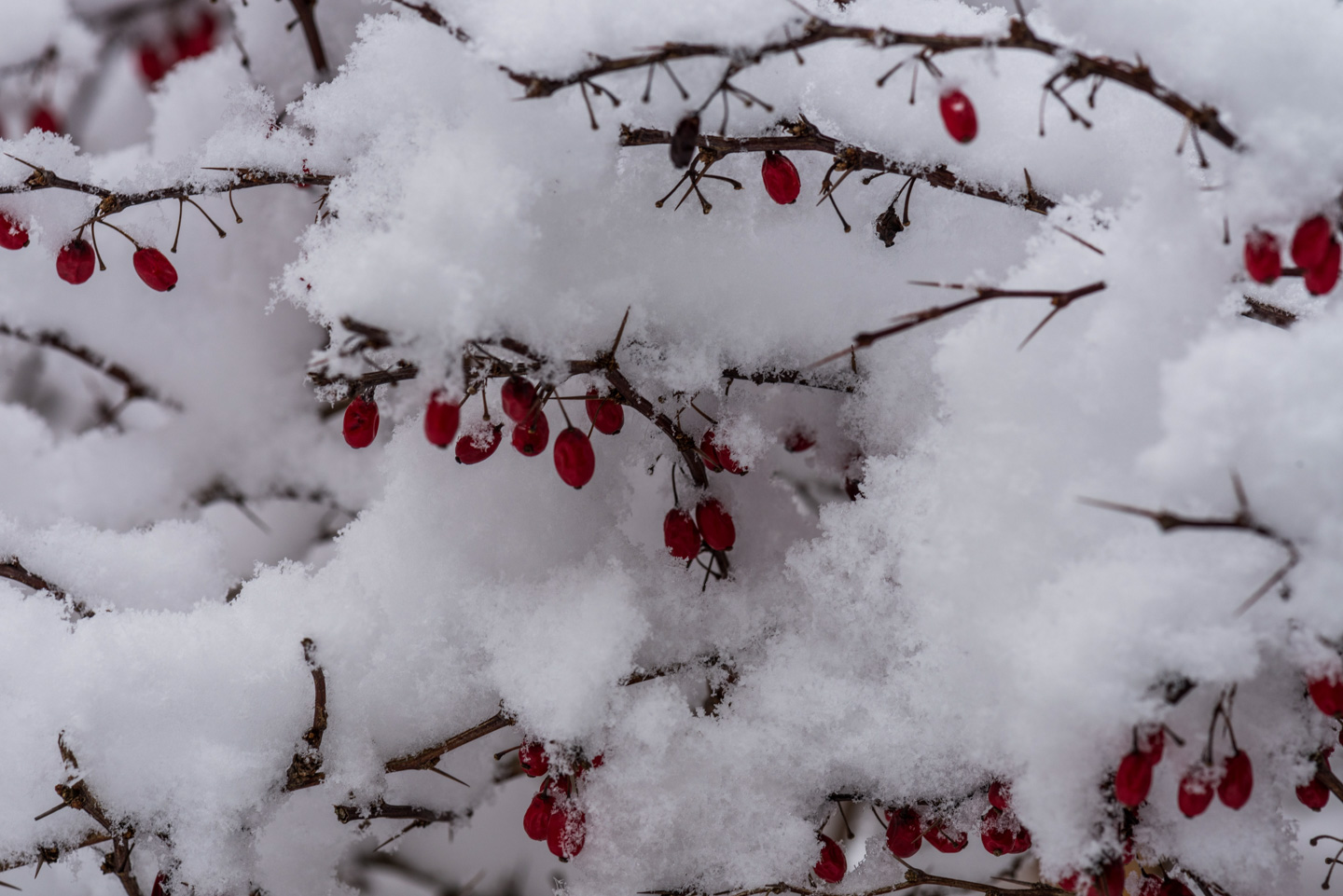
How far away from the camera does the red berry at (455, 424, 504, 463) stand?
1.24 metres

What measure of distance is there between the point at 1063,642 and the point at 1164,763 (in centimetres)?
22

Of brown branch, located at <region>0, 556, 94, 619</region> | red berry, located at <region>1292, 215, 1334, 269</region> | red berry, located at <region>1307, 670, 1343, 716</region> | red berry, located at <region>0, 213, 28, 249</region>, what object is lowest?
brown branch, located at <region>0, 556, 94, 619</region>

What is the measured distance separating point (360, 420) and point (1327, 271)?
3.85ft

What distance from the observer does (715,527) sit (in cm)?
138

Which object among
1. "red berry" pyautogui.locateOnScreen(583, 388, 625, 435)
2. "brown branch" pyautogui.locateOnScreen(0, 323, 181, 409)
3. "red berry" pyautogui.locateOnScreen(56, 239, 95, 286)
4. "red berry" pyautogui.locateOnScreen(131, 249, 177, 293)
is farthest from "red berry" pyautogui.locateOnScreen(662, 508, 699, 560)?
"brown branch" pyautogui.locateOnScreen(0, 323, 181, 409)

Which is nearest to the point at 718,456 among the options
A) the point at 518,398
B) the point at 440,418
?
the point at 518,398

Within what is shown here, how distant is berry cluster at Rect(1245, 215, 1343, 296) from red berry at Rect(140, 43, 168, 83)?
243 centimetres

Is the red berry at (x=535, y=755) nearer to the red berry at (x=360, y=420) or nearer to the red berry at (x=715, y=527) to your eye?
the red berry at (x=715, y=527)

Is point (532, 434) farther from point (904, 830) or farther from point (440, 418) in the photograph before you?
point (904, 830)

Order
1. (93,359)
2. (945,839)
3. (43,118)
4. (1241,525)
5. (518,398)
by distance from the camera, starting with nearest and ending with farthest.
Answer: (1241,525), (518,398), (945,839), (93,359), (43,118)

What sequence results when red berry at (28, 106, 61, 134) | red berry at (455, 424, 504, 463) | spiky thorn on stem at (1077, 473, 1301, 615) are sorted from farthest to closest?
red berry at (28, 106, 61, 134), red berry at (455, 424, 504, 463), spiky thorn on stem at (1077, 473, 1301, 615)

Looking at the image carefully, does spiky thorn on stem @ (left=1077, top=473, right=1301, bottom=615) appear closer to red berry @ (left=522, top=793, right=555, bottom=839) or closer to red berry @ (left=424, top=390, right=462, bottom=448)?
red berry @ (left=424, top=390, right=462, bottom=448)

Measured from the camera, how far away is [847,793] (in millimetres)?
1339

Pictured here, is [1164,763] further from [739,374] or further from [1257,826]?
[739,374]
